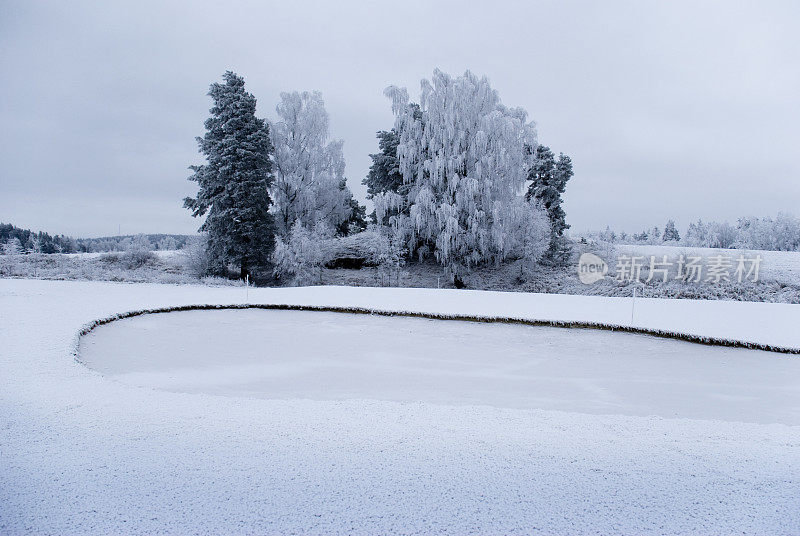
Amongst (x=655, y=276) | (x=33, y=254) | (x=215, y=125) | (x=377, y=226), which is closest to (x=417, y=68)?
(x=377, y=226)

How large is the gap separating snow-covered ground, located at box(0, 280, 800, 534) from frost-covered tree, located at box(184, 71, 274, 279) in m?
13.3

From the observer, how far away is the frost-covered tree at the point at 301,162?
744 inches

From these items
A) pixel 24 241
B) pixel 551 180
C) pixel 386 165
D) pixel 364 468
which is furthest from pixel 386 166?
pixel 364 468

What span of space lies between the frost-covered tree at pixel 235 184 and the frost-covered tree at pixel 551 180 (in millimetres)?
11991

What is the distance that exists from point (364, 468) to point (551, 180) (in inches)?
844

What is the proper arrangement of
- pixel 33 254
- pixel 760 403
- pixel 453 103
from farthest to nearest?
pixel 33 254
pixel 453 103
pixel 760 403

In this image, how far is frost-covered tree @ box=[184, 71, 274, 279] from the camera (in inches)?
654

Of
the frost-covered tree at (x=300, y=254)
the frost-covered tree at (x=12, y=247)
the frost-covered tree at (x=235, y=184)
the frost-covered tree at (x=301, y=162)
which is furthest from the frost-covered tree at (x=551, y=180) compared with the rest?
the frost-covered tree at (x=12, y=247)

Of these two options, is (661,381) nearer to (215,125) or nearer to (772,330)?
(772,330)

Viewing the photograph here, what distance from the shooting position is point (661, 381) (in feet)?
16.4

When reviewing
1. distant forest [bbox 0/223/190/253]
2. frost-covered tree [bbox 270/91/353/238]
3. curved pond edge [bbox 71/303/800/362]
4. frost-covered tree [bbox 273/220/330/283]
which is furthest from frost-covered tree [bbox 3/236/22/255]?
curved pond edge [bbox 71/303/800/362]

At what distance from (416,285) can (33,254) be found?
50.2 ft

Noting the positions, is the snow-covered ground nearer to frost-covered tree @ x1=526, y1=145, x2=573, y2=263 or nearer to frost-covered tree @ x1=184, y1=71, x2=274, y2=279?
frost-covered tree @ x1=184, y1=71, x2=274, y2=279

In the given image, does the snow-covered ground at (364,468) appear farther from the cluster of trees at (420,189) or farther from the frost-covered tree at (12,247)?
the frost-covered tree at (12,247)
